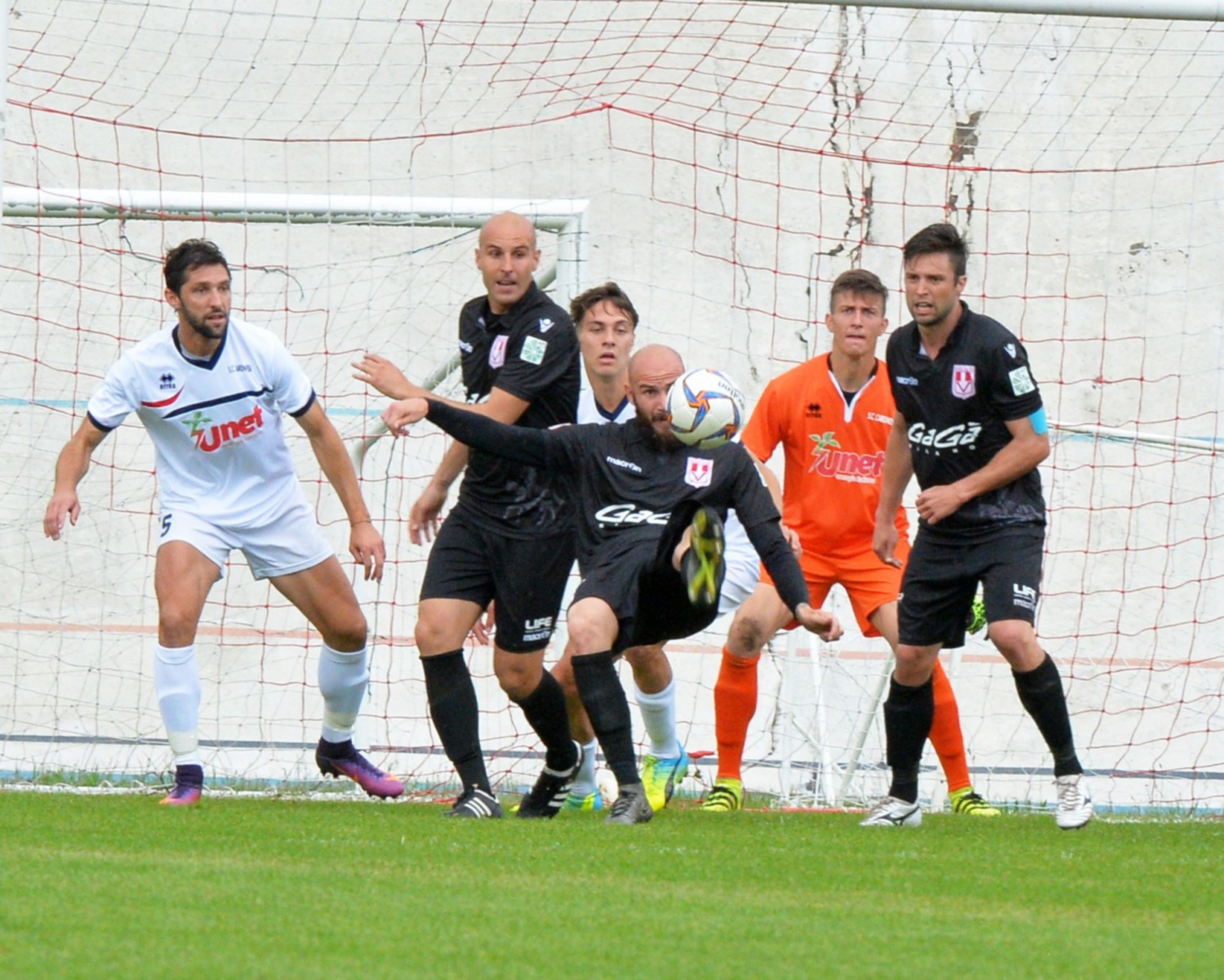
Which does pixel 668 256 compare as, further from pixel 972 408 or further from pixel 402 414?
pixel 402 414

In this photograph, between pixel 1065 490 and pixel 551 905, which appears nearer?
pixel 551 905

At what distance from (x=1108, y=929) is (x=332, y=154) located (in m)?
8.99

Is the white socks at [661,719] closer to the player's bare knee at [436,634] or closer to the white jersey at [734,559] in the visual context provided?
the white jersey at [734,559]

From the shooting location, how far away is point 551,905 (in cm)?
415

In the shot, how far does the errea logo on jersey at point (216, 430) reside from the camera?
22.3 feet

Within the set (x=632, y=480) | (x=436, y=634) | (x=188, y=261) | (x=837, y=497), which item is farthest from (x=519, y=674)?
(x=188, y=261)

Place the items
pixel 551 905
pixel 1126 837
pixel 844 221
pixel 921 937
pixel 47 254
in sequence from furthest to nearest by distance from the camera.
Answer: pixel 844 221
pixel 47 254
pixel 1126 837
pixel 551 905
pixel 921 937

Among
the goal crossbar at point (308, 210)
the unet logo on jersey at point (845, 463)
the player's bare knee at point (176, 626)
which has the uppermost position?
the goal crossbar at point (308, 210)

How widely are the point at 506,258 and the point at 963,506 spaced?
187 cm

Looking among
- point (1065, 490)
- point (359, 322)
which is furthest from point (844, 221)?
point (359, 322)

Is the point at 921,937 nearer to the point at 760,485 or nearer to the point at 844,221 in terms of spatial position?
the point at 760,485

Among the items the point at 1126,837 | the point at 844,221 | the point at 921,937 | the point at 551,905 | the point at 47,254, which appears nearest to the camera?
the point at 921,937

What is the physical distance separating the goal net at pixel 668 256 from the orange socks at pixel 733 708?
9.54 feet

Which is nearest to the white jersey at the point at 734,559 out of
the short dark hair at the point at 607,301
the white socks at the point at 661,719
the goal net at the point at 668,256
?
the short dark hair at the point at 607,301
